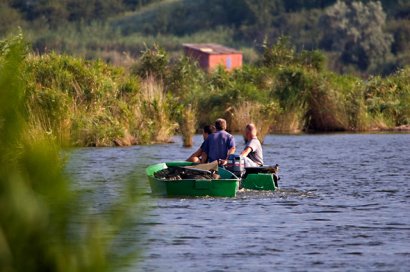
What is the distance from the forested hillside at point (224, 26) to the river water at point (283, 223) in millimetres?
63287

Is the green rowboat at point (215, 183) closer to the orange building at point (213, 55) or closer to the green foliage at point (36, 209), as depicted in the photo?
the green foliage at point (36, 209)

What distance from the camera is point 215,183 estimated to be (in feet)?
69.1

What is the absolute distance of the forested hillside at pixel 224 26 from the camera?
92625mm

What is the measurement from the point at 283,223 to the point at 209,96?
102 feet

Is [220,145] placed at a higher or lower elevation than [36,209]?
lower

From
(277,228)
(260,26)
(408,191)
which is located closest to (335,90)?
(408,191)

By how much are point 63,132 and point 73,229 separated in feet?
1.40

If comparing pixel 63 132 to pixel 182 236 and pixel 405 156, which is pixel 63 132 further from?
pixel 405 156

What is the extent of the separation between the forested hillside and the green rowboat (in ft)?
219

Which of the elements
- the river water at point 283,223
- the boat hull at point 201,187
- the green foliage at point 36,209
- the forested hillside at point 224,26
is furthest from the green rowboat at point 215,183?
the forested hillside at point 224,26

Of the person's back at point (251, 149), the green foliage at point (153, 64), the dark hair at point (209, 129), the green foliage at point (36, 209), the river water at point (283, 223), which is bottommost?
the river water at point (283, 223)

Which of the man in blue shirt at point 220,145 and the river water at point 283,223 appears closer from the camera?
the river water at point 283,223

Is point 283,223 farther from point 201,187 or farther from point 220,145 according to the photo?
point 220,145

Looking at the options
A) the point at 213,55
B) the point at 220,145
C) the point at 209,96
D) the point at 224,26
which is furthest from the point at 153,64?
the point at 224,26
